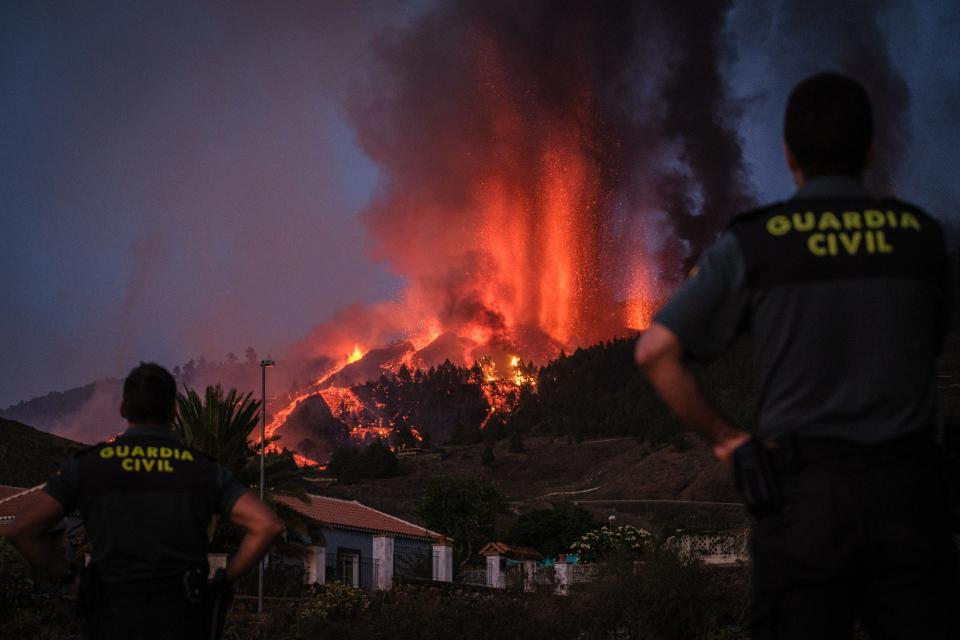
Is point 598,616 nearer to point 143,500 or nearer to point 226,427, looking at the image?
point 226,427

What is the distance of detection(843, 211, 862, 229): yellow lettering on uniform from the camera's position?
2.86 m

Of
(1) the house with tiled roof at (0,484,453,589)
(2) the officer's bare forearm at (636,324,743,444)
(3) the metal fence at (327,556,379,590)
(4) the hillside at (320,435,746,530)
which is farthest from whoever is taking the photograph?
(4) the hillside at (320,435,746,530)

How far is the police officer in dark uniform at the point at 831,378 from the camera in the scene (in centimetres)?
260

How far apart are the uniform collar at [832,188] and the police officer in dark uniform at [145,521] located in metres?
2.28

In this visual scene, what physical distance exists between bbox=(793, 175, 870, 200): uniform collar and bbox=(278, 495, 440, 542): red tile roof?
1465 inches

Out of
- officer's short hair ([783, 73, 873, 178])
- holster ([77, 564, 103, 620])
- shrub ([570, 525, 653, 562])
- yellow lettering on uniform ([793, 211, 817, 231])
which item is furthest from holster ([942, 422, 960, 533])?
shrub ([570, 525, 653, 562])

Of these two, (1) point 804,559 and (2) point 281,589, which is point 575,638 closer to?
(2) point 281,589

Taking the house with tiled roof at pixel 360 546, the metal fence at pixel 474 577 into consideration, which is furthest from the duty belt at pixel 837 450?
the metal fence at pixel 474 577

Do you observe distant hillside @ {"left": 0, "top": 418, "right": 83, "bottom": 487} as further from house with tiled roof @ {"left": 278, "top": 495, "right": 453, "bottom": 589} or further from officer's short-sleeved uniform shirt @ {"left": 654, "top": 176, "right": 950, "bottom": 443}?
officer's short-sleeved uniform shirt @ {"left": 654, "top": 176, "right": 950, "bottom": 443}

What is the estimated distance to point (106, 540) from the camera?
13.1 feet

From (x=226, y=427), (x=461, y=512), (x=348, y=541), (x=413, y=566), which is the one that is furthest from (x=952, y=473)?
(x=461, y=512)

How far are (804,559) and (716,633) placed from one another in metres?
15.9

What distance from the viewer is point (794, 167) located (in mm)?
3080

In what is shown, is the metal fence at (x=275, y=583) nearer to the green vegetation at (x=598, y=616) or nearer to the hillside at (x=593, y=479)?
the green vegetation at (x=598, y=616)
